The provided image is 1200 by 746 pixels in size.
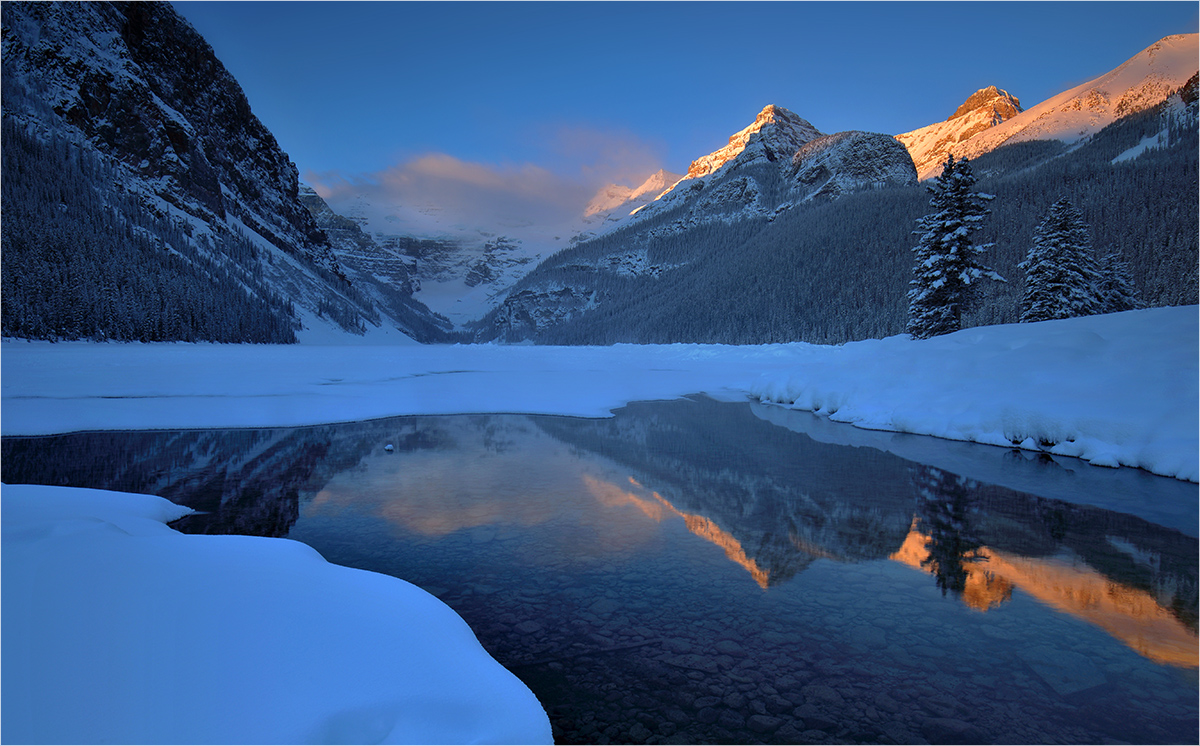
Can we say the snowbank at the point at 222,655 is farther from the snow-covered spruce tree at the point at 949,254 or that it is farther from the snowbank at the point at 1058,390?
the snow-covered spruce tree at the point at 949,254

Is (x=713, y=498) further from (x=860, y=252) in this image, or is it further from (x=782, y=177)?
(x=782, y=177)

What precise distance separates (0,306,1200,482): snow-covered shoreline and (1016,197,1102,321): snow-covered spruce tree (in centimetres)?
1329

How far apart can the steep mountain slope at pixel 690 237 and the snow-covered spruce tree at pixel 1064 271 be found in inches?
3169

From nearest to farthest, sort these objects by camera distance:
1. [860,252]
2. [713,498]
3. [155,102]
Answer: [713,498], [860,252], [155,102]

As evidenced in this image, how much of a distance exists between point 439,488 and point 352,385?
17.9m

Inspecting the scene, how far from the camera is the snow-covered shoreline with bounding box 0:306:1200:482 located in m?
10.3

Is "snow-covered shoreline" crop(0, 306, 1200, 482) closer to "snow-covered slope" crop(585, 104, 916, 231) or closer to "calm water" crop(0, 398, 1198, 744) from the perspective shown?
"calm water" crop(0, 398, 1198, 744)

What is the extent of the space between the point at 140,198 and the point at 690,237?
407 ft

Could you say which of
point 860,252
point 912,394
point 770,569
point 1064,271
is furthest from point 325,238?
point 770,569

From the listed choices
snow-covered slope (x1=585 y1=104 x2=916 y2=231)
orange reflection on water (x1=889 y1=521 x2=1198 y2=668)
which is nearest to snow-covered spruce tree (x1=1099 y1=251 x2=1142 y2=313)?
orange reflection on water (x1=889 y1=521 x2=1198 y2=668)

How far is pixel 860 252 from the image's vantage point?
87938 mm

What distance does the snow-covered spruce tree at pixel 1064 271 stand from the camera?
92.5 feet

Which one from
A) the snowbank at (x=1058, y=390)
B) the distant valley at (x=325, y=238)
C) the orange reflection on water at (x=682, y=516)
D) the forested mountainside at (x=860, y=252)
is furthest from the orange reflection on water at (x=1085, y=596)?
the distant valley at (x=325, y=238)

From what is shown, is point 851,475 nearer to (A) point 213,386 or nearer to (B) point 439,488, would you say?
(B) point 439,488
